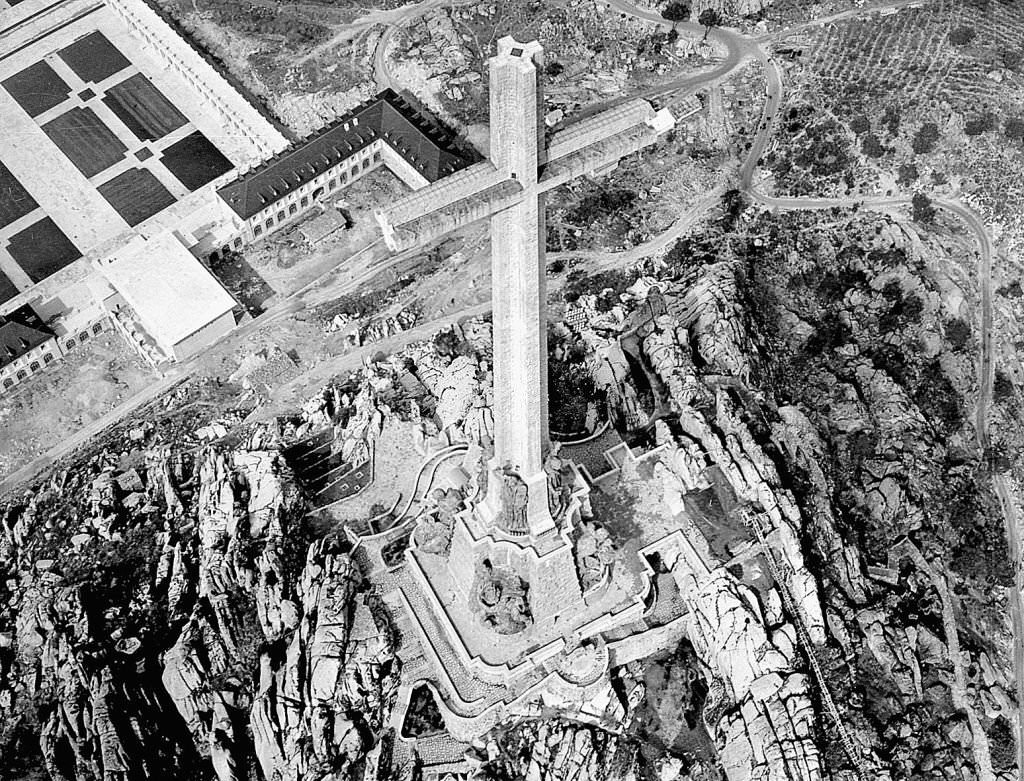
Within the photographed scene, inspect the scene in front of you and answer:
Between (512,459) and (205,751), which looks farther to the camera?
(205,751)

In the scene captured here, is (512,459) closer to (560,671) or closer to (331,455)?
(560,671)

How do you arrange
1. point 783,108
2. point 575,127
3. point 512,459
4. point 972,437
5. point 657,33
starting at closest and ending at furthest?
point 575,127
point 512,459
point 972,437
point 783,108
point 657,33

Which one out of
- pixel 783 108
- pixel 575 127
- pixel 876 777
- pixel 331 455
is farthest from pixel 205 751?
pixel 783 108

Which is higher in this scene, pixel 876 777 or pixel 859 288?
pixel 859 288

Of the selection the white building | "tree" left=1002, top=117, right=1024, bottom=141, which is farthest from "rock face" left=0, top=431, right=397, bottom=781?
"tree" left=1002, top=117, right=1024, bottom=141

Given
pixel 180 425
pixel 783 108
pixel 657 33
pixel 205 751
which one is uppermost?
pixel 657 33

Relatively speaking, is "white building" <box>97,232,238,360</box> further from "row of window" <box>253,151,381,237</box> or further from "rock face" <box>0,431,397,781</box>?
"rock face" <box>0,431,397,781</box>

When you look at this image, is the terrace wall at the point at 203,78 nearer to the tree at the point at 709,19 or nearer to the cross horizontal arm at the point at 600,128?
the tree at the point at 709,19
